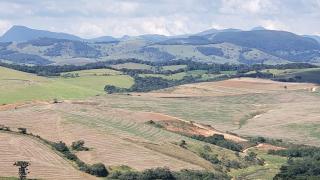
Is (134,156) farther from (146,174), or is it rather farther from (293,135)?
(293,135)

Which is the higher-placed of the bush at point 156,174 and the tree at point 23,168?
→ the tree at point 23,168

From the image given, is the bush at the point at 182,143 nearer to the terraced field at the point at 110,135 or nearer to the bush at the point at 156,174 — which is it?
the terraced field at the point at 110,135

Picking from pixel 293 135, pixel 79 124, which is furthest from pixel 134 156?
pixel 293 135

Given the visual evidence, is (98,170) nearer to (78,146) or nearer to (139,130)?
(78,146)

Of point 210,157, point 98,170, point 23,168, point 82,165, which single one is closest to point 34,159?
point 82,165

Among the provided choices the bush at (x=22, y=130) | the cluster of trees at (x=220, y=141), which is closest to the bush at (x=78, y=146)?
the bush at (x=22, y=130)
